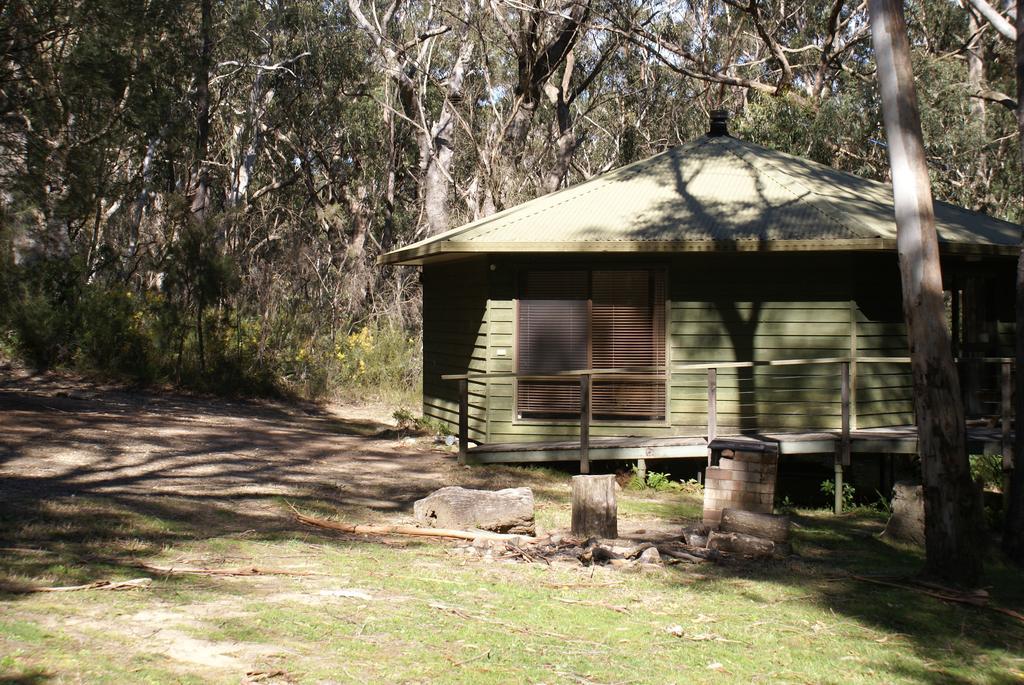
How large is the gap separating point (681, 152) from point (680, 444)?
5233 millimetres

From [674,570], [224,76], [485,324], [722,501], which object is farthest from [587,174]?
[674,570]

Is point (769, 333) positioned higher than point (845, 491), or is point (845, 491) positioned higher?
point (769, 333)

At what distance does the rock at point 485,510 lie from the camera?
27.9 ft

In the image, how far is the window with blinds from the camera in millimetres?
12852

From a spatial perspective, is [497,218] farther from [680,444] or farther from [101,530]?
[101,530]

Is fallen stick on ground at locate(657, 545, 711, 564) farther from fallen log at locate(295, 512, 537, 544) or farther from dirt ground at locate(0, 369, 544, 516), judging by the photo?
dirt ground at locate(0, 369, 544, 516)

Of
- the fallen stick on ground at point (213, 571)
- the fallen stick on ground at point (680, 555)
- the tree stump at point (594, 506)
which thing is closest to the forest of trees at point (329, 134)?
the tree stump at point (594, 506)

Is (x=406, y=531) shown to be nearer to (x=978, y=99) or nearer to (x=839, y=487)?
(x=839, y=487)

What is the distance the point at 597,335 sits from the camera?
12930mm

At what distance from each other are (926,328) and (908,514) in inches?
115

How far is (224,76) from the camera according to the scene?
88.5 feet

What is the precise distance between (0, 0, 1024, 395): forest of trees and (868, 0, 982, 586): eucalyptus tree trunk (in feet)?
21.0

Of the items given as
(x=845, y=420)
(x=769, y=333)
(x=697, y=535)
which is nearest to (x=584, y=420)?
(x=769, y=333)

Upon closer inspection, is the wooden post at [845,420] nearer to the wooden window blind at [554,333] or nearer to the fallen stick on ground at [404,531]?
the wooden window blind at [554,333]
